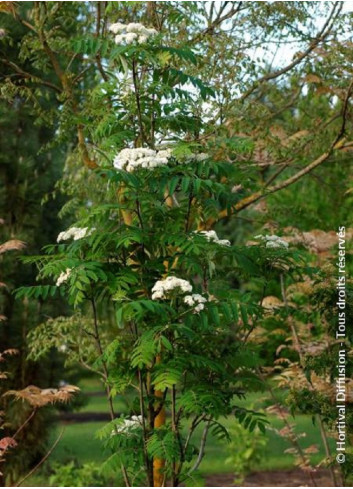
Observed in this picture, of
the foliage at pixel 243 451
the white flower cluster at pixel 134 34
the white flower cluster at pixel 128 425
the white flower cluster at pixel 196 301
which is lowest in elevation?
the foliage at pixel 243 451

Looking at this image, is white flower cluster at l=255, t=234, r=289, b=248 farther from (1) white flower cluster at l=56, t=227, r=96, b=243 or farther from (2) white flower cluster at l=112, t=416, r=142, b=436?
(2) white flower cluster at l=112, t=416, r=142, b=436

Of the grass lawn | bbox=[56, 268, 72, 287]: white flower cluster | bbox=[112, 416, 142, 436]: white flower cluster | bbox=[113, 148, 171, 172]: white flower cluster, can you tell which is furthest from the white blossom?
the grass lawn

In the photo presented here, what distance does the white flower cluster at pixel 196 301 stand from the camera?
385cm

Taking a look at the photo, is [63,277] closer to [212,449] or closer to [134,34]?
[134,34]

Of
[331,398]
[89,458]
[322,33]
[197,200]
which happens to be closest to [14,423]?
[89,458]

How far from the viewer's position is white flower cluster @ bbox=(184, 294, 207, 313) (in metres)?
3.85

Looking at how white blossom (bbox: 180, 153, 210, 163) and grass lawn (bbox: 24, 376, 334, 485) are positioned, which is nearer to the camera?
white blossom (bbox: 180, 153, 210, 163)

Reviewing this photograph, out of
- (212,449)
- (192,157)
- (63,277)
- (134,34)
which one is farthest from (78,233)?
(212,449)

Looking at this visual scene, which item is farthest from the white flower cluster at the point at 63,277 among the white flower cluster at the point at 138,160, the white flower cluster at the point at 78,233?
the white flower cluster at the point at 138,160

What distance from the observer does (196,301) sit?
12.9 feet

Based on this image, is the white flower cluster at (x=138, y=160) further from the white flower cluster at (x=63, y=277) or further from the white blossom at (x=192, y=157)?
the white flower cluster at (x=63, y=277)

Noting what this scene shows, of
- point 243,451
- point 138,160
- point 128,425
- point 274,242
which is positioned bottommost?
point 243,451

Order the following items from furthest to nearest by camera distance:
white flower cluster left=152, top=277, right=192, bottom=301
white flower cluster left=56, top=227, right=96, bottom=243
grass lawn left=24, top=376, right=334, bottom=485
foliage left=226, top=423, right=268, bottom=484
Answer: grass lawn left=24, top=376, right=334, bottom=485 → foliage left=226, top=423, right=268, bottom=484 → white flower cluster left=56, top=227, right=96, bottom=243 → white flower cluster left=152, top=277, right=192, bottom=301

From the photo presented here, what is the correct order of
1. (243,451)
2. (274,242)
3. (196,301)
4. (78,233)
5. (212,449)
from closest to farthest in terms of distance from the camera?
(196,301)
(78,233)
(274,242)
(243,451)
(212,449)
